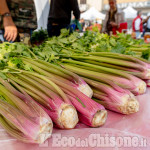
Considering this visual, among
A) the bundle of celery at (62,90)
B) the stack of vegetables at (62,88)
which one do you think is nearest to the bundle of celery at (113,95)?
the stack of vegetables at (62,88)

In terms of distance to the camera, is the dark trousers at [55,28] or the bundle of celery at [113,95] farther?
the dark trousers at [55,28]

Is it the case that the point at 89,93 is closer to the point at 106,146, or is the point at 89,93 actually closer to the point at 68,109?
the point at 68,109

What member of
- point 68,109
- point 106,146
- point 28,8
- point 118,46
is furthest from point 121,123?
point 28,8

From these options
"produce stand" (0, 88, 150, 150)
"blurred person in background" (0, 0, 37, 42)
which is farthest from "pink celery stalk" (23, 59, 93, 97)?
"blurred person in background" (0, 0, 37, 42)

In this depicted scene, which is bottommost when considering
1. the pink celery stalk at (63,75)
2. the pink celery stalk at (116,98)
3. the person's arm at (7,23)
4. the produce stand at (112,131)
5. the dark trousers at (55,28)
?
the produce stand at (112,131)

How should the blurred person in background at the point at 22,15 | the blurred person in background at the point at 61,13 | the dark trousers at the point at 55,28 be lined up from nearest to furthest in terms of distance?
the blurred person in background at the point at 22,15 → the blurred person in background at the point at 61,13 → the dark trousers at the point at 55,28

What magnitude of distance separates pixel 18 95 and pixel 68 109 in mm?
362

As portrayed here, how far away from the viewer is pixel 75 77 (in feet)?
4.47

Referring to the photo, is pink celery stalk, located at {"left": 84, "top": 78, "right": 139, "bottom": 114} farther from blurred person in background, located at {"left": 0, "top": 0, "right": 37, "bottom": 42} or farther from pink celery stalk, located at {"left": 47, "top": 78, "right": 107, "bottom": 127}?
blurred person in background, located at {"left": 0, "top": 0, "right": 37, "bottom": 42}

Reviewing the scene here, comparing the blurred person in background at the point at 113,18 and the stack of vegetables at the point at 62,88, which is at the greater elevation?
the blurred person in background at the point at 113,18

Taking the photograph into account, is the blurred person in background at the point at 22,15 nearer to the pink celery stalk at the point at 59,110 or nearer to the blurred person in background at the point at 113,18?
the pink celery stalk at the point at 59,110

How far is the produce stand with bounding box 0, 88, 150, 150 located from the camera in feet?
3.20

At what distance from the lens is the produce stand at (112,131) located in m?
0.98

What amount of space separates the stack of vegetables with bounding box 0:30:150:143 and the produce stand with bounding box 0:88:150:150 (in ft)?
0.14
